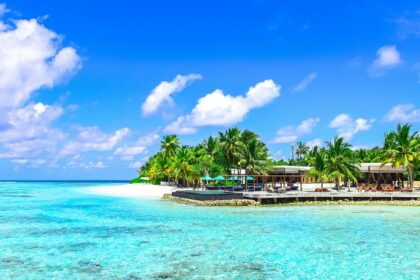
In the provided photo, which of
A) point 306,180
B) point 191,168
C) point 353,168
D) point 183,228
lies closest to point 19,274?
point 183,228

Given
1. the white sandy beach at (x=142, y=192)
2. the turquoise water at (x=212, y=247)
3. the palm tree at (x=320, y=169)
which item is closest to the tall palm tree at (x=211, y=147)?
the white sandy beach at (x=142, y=192)

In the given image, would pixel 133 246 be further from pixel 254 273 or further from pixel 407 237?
pixel 407 237

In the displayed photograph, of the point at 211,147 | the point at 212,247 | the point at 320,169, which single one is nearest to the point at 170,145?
the point at 211,147

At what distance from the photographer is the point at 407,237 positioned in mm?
24359

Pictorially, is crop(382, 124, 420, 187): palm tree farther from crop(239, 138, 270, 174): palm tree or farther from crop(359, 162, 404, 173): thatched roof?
crop(239, 138, 270, 174): palm tree

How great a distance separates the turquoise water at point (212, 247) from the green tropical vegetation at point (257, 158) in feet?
69.3

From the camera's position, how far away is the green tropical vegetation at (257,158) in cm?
5469

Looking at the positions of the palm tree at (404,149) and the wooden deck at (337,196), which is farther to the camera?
the palm tree at (404,149)

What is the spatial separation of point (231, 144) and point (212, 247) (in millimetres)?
50154

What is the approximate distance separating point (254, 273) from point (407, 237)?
12735 mm

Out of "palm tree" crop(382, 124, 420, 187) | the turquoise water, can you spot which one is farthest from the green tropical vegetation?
the turquoise water

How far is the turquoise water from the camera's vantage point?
16.6m

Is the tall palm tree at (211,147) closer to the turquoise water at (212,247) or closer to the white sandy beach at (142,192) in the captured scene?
the white sandy beach at (142,192)

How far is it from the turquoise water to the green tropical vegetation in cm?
2114
